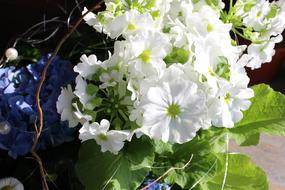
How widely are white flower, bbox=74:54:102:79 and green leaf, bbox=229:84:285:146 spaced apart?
0.23 metres

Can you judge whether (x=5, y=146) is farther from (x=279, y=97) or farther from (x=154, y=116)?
(x=279, y=97)

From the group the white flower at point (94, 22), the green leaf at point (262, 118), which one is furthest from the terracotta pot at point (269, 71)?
the white flower at point (94, 22)

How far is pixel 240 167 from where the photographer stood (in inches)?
26.8

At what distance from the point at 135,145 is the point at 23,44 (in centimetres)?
29

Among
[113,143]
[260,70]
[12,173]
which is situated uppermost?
[113,143]

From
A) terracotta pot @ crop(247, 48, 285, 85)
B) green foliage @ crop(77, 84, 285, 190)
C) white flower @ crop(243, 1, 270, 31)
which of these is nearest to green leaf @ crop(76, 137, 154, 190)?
green foliage @ crop(77, 84, 285, 190)

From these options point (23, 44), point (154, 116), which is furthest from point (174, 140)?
point (23, 44)

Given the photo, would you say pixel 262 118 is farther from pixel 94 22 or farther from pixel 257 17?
pixel 94 22

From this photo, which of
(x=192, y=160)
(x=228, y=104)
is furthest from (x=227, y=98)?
(x=192, y=160)

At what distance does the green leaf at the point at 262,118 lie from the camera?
68 centimetres

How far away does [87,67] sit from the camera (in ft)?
1.87

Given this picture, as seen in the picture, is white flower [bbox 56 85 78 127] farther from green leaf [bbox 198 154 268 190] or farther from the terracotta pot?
the terracotta pot

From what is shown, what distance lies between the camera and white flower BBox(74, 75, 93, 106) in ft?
1.86

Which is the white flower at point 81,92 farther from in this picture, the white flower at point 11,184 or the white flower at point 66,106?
the white flower at point 11,184
